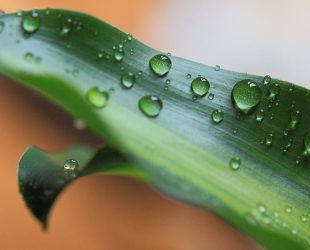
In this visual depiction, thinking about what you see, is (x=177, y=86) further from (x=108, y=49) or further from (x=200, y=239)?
(x=200, y=239)

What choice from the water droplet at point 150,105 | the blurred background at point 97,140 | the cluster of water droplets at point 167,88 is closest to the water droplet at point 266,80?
the cluster of water droplets at point 167,88

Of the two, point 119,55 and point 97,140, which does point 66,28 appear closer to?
point 119,55

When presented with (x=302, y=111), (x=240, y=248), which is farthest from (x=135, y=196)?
(x=302, y=111)

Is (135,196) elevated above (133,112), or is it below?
above

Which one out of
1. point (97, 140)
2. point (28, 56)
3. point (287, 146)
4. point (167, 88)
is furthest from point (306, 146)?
point (97, 140)

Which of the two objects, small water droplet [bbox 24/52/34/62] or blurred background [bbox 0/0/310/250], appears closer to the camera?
small water droplet [bbox 24/52/34/62]

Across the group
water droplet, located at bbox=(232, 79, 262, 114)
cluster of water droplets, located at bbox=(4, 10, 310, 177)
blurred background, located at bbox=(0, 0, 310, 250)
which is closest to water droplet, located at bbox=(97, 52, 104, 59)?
cluster of water droplets, located at bbox=(4, 10, 310, 177)

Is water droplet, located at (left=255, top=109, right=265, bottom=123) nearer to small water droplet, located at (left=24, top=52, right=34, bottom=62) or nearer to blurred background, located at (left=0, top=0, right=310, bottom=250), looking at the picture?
small water droplet, located at (left=24, top=52, right=34, bottom=62)
